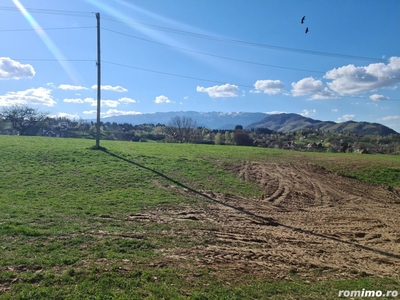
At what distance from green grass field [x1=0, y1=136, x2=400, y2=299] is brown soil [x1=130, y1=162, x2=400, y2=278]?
2.20ft

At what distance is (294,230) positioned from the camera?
11.8 metres

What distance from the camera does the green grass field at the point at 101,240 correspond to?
645 centimetres

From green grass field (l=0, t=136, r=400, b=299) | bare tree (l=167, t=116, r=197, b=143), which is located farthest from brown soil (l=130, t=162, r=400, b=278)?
bare tree (l=167, t=116, r=197, b=143)

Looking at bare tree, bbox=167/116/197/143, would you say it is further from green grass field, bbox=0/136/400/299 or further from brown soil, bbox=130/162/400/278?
brown soil, bbox=130/162/400/278

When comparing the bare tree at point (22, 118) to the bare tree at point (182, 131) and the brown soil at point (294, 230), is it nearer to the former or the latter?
the bare tree at point (182, 131)

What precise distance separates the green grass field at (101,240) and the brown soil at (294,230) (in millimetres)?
672

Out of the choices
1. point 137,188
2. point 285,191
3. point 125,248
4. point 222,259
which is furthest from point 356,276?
point 137,188

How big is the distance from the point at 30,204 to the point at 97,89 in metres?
16.7

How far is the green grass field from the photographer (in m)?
6.45

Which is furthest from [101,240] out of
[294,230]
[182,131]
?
[182,131]

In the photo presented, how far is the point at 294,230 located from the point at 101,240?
7.88 meters

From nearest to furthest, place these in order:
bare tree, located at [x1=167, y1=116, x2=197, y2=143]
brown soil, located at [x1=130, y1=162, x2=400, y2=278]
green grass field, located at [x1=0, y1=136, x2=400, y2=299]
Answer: green grass field, located at [x1=0, y1=136, x2=400, y2=299] → brown soil, located at [x1=130, y1=162, x2=400, y2=278] → bare tree, located at [x1=167, y1=116, x2=197, y2=143]

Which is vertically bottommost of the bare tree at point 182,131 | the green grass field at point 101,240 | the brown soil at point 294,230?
the brown soil at point 294,230

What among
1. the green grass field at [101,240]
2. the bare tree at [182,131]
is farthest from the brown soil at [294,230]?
the bare tree at [182,131]
